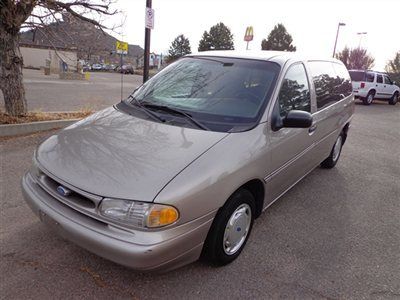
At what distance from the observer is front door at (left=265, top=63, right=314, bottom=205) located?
3.21m

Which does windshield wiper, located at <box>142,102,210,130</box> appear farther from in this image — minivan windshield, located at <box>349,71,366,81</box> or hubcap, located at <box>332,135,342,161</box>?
minivan windshield, located at <box>349,71,366,81</box>

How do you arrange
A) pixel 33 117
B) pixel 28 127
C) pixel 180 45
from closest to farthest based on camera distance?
pixel 28 127
pixel 33 117
pixel 180 45

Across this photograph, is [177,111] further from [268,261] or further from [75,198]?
[268,261]

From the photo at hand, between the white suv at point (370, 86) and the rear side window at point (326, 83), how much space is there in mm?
14332

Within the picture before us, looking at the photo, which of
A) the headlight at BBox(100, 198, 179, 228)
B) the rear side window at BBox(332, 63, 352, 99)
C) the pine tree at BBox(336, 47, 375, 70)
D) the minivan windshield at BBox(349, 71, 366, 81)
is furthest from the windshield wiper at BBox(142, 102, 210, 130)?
the pine tree at BBox(336, 47, 375, 70)

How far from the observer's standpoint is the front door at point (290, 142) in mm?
3211

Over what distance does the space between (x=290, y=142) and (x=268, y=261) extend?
1.19 metres

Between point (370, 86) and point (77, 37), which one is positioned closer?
point (77, 37)

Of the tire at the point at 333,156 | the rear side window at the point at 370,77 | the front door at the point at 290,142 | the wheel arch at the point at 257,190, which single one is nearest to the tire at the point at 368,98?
the rear side window at the point at 370,77

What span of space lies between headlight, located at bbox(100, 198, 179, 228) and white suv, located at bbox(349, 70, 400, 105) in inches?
713

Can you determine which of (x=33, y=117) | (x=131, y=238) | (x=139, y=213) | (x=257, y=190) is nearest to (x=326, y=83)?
(x=257, y=190)

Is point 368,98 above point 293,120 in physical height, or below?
below

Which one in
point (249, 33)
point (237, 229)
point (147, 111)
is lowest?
point (237, 229)

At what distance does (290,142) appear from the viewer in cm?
344
